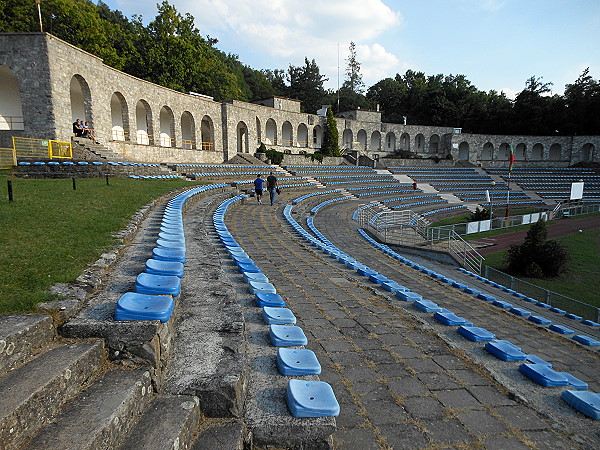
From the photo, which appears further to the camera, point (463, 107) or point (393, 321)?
point (463, 107)

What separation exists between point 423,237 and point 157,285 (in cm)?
1431

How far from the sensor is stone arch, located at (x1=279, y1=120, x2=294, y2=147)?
39000 mm

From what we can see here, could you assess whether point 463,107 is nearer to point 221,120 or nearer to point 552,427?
point 221,120

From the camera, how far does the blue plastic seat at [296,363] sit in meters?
A: 2.41

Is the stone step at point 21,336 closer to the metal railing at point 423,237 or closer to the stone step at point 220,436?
the stone step at point 220,436

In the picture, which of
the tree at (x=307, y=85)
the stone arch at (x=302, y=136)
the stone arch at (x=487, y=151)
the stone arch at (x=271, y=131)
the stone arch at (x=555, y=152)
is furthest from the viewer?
the tree at (x=307, y=85)

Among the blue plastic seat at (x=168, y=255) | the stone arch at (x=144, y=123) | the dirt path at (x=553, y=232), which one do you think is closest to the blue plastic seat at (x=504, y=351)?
the blue plastic seat at (x=168, y=255)

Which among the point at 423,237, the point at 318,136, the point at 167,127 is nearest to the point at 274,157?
the point at 167,127

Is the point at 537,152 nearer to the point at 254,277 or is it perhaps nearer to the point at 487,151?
the point at 487,151

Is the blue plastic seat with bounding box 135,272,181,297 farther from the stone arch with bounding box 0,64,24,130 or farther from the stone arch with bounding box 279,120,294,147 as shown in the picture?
the stone arch with bounding box 279,120,294,147

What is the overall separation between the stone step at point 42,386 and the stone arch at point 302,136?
40.1 meters

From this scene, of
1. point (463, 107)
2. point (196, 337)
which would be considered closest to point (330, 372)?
point (196, 337)

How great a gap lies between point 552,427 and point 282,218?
34.2 ft

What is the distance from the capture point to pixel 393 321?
4.12 metres
